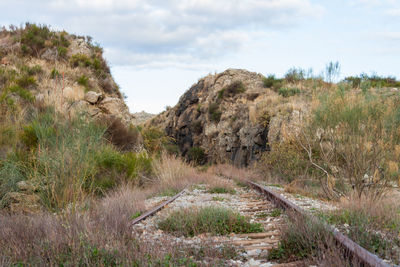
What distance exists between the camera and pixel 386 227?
13.6ft

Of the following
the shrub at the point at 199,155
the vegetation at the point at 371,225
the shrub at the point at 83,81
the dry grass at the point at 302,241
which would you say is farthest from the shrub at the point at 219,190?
the shrub at the point at 199,155

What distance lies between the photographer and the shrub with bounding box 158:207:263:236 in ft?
15.6

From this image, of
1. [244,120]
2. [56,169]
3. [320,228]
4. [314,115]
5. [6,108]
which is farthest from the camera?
[244,120]

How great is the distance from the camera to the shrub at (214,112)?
1218 inches

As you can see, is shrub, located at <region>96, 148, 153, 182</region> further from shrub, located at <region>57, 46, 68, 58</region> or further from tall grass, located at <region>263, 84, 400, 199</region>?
shrub, located at <region>57, 46, 68, 58</region>

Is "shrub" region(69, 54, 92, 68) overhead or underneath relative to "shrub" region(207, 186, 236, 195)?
overhead

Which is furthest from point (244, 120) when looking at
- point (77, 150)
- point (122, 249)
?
point (122, 249)

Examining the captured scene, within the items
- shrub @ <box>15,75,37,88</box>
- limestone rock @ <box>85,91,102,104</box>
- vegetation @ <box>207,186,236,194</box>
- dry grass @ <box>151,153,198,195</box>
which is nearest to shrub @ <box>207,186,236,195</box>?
vegetation @ <box>207,186,236,194</box>

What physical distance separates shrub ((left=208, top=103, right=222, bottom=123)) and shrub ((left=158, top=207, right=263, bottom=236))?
1019 inches

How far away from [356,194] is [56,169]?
588 cm

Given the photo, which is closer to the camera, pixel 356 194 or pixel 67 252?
pixel 67 252

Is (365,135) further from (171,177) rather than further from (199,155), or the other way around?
(199,155)

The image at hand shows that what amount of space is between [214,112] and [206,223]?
26.9 m

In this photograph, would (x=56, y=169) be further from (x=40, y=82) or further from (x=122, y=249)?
(x=40, y=82)
